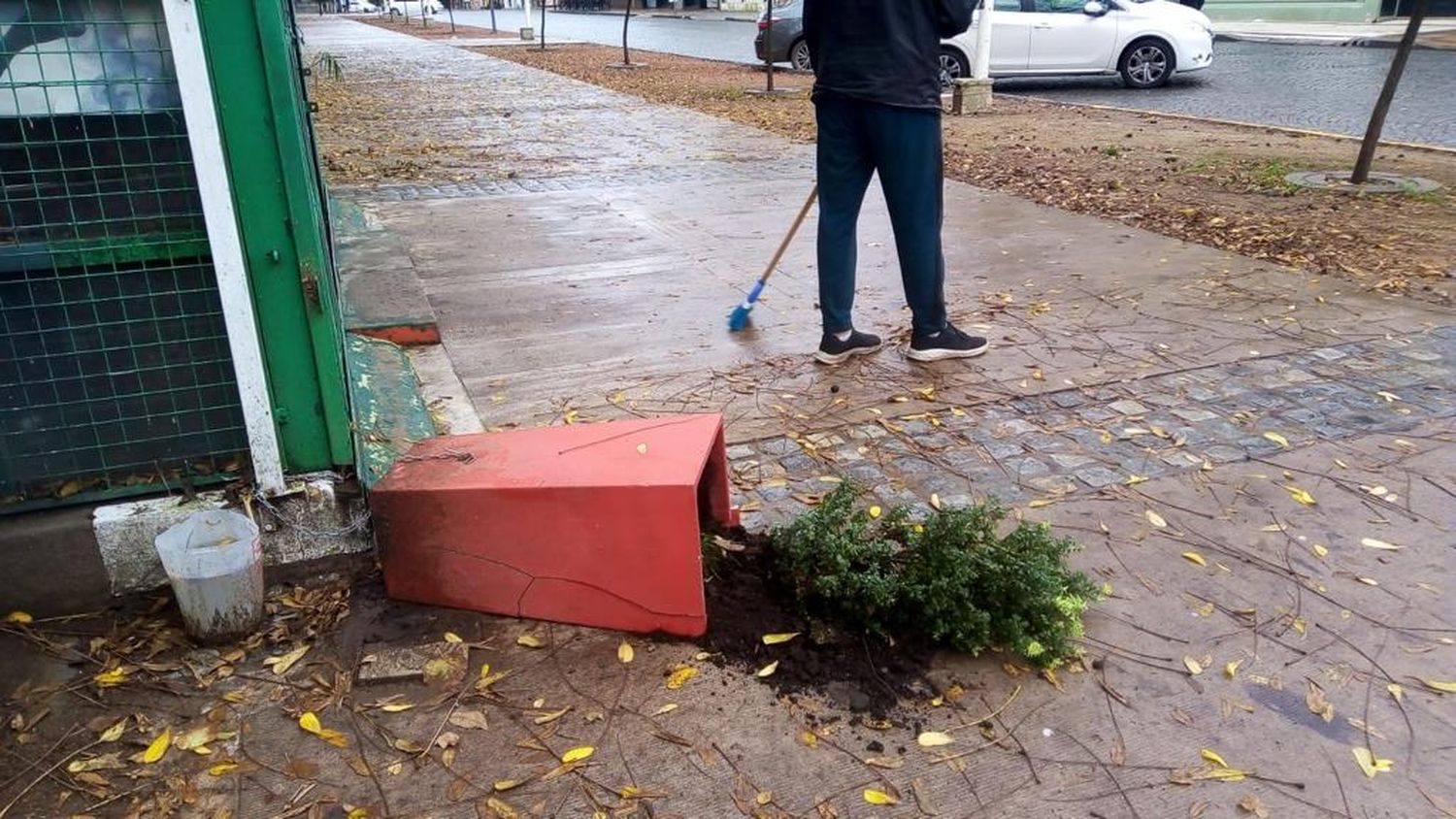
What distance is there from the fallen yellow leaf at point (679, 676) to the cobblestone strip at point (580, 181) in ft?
→ 20.6

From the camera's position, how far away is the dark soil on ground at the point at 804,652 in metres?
2.54

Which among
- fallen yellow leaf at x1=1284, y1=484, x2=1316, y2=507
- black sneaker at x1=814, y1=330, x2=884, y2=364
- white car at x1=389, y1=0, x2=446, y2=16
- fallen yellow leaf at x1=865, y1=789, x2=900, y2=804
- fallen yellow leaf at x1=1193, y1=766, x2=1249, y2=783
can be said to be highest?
white car at x1=389, y1=0, x2=446, y2=16

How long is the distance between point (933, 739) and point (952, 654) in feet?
1.07

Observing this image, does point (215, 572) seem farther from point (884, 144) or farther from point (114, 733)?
point (884, 144)

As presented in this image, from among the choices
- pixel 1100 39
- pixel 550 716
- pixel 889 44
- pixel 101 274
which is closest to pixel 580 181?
pixel 889 44

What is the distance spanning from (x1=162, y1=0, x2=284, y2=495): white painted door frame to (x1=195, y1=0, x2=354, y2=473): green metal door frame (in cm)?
3

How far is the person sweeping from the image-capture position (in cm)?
414

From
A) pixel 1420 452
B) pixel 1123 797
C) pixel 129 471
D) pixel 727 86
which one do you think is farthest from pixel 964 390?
pixel 727 86

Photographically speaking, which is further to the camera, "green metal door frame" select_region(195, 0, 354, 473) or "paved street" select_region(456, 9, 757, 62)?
"paved street" select_region(456, 9, 757, 62)

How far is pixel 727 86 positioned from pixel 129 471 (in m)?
14.6

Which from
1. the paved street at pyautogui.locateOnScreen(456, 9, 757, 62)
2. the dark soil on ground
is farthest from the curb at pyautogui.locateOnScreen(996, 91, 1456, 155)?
the paved street at pyautogui.locateOnScreen(456, 9, 757, 62)

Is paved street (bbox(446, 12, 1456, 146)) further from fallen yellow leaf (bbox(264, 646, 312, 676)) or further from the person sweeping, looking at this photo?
fallen yellow leaf (bbox(264, 646, 312, 676))

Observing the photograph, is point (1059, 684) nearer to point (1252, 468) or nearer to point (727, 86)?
point (1252, 468)

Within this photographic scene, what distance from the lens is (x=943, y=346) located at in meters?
4.68
